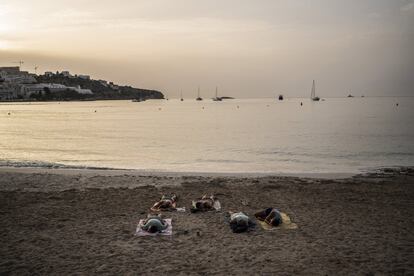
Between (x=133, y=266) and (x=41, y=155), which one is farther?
(x=41, y=155)

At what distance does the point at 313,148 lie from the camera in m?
32.2

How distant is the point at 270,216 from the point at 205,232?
1861mm

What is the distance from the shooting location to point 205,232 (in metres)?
9.35

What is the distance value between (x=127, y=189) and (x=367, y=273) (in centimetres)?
944

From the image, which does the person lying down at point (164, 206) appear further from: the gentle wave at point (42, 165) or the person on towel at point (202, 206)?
the gentle wave at point (42, 165)

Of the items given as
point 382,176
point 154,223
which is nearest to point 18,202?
point 154,223

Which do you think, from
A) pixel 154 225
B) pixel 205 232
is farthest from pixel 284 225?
pixel 154 225

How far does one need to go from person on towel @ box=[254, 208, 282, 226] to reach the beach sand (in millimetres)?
374

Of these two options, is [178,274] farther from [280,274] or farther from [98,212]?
[98,212]

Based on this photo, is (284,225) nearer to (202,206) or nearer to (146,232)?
(202,206)

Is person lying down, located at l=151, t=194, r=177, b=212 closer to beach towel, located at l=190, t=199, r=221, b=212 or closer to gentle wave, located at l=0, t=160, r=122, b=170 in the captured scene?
beach towel, located at l=190, t=199, r=221, b=212

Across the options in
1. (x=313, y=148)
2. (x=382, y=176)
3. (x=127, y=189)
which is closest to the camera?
(x=127, y=189)

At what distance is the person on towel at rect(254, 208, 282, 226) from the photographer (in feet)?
32.2

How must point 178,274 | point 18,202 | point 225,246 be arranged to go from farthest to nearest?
point 18,202 → point 225,246 → point 178,274
